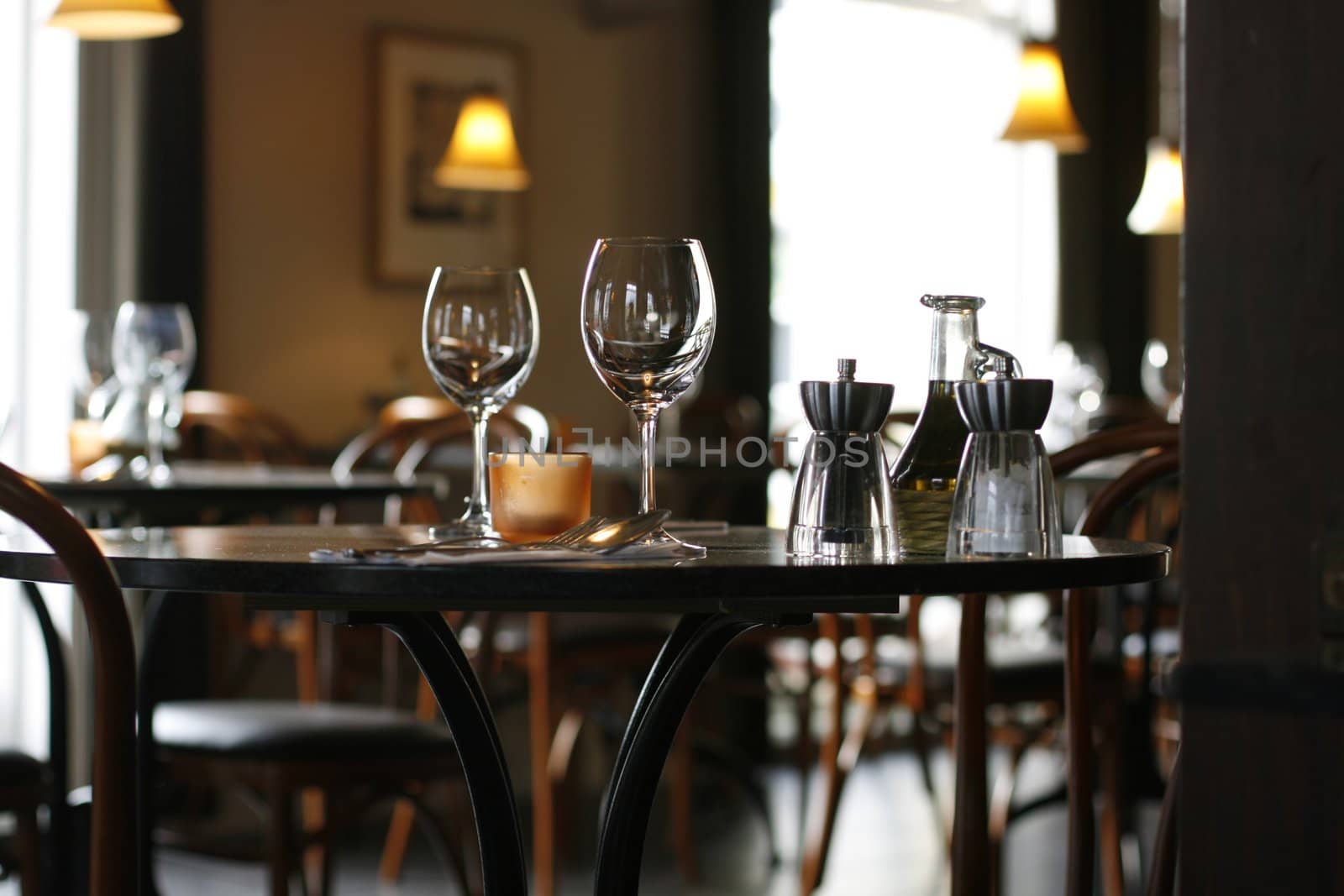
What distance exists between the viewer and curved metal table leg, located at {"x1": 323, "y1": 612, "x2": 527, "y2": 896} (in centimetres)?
123

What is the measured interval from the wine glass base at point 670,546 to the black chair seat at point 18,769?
3.51 feet

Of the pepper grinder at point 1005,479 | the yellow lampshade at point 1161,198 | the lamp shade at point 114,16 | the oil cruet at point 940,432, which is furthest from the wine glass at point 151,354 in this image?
the yellow lampshade at point 1161,198

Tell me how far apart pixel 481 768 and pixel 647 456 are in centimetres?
26

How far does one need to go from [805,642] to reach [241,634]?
4.04 feet

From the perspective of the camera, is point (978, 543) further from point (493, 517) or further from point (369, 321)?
point (369, 321)

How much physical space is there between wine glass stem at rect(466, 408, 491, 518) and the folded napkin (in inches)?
12.8

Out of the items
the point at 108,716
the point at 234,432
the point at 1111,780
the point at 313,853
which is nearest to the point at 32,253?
the point at 234,432

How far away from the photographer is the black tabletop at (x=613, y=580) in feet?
3.01

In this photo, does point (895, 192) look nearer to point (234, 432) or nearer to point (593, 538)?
point (234, 432)

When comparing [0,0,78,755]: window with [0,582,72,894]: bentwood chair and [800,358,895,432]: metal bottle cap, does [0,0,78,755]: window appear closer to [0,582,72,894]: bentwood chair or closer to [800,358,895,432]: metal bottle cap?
[0,582,72,894]: bentwood chair

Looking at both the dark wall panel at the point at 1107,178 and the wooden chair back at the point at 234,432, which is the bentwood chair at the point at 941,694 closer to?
the wooden chair back at the point at 234,432

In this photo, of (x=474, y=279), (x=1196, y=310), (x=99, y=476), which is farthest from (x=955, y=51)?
(x=1196, y=310)

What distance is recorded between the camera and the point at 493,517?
1256 mm

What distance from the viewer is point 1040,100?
12.8 ft
